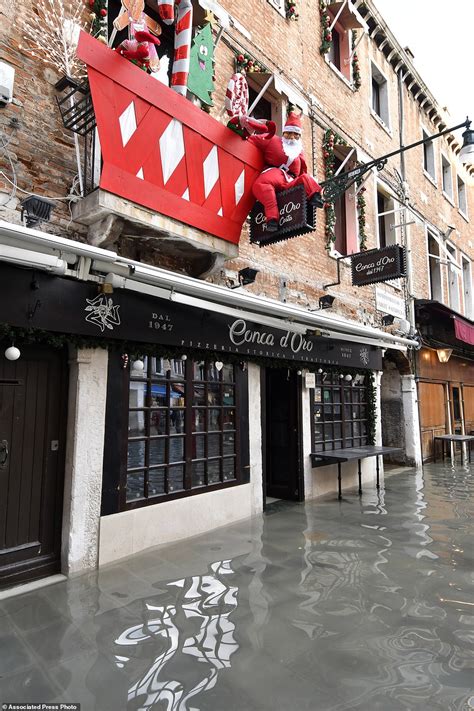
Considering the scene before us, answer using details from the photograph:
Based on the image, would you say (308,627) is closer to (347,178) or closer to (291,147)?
(291,147)

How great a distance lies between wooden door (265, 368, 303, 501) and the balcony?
116 inches

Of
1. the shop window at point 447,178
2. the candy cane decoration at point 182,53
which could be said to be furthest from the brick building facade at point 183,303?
the shop window at point 447,178

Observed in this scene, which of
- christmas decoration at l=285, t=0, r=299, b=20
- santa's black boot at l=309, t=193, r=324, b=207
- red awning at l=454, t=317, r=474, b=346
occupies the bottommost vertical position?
red awning at l=454, t=317, r=474, b=346

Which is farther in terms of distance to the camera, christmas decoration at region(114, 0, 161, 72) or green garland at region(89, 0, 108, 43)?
green garland at region(89, 0, 108, 43)

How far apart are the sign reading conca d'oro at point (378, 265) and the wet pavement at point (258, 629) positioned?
438cm

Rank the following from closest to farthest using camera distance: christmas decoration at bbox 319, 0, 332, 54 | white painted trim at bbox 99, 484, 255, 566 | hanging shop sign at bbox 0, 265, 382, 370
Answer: hanging shop sign at bbox 0, 265, 382, 370 < white painted trim at bbox 99, 484, 255, 566 < christmas decoration at bbox 319, 0, 332, 54

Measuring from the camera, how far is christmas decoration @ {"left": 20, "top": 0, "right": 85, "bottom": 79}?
13.8 ft

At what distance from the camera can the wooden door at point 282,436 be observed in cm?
737

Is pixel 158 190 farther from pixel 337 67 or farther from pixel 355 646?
pixel 337 67

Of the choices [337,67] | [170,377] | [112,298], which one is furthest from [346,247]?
[112,298]

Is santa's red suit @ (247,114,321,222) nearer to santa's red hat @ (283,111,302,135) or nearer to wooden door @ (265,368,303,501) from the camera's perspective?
santa's red hat @ (283,111,302,135)

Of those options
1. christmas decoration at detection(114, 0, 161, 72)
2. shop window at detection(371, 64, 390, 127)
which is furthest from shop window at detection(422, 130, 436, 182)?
christmas decoration at detection(114, 0, 161, 72)

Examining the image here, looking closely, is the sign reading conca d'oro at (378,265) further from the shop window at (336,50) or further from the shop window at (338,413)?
the shop window at (336,50)

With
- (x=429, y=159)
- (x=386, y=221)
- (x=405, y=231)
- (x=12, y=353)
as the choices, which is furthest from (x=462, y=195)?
(x=12, y=353)
